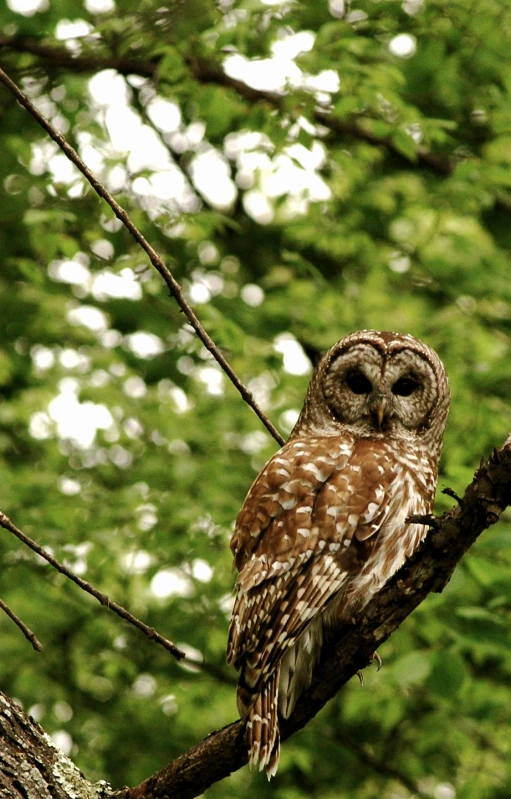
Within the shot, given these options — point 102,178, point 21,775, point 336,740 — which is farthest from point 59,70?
point 336,740

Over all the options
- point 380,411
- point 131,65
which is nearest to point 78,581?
point 380,411

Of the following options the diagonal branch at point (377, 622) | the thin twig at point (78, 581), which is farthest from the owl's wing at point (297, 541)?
the thin twig at point (78, 581)

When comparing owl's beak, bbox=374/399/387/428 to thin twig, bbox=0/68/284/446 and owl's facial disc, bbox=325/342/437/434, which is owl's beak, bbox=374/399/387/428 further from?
thin twig, bbox=0/68/284/446

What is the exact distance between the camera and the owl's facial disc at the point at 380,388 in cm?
378

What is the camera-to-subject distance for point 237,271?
7918 millimetres

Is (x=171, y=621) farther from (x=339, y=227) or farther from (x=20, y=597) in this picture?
(x=339, y=227)

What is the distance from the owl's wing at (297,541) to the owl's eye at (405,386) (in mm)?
526

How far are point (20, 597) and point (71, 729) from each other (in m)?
1.41

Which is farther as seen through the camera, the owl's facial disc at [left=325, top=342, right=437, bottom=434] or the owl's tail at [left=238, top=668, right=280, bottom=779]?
the owl's facial disc at [left=325, top=342, right=437, bottom=434]

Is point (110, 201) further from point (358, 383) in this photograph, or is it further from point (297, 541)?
point (358, 383)

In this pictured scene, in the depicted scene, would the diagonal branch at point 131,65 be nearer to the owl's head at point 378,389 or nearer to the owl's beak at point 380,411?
the owl's head at point 378,389

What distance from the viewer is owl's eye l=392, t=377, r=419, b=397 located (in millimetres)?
3893

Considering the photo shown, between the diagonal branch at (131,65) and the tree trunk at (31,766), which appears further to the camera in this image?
the diagonal branch at (131,65)

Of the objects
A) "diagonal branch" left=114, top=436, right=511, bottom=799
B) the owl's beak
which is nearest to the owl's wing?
"diagonal branch" left=114, top=436, right=511, bottom=799
